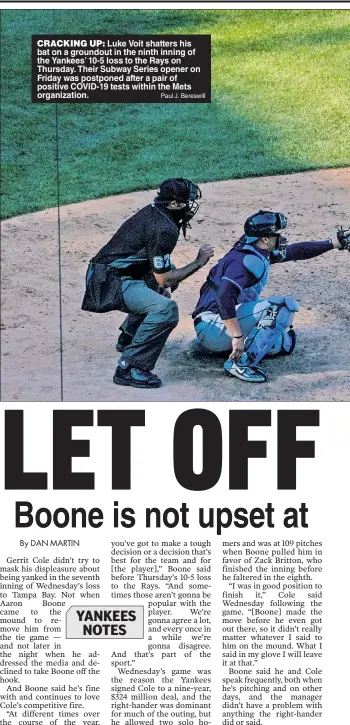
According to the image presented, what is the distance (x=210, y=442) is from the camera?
24.1 feet

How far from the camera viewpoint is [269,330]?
8.32m

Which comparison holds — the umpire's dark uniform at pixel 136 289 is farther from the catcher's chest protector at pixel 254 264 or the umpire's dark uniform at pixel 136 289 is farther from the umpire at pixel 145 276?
the catcher's chest protector at pixel 254 264

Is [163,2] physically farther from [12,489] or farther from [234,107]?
[234,107]

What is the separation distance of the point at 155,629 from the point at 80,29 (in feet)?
22.6

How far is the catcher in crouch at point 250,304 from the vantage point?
8.02 metres

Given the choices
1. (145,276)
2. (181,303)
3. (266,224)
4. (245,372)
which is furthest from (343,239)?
(181,303)

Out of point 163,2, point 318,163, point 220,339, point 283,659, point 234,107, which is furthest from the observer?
point 234,107

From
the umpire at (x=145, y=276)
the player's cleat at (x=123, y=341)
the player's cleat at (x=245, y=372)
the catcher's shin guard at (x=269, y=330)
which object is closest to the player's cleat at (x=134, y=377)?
the umpire at (x=145, y=276)

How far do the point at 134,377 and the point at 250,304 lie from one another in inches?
34.0

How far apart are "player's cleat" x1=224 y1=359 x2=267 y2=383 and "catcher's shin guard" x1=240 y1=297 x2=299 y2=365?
1.8 inches

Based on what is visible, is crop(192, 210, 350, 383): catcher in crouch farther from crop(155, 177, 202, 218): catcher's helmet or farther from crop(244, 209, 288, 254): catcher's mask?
crop(155, 177, 202, 218): catcher's helmet

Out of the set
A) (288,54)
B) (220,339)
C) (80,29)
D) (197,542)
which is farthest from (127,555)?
(288,54)

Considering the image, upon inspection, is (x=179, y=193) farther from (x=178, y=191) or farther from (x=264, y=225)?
(x=264, y=225)

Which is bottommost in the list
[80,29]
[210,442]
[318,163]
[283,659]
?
[283,659]
